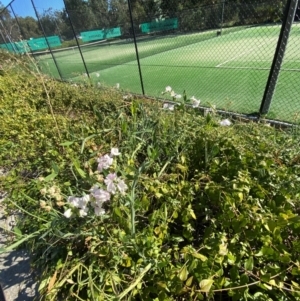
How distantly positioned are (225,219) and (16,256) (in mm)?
1234

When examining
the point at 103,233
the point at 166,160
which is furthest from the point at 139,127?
the point at 103,233

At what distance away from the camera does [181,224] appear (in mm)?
1167

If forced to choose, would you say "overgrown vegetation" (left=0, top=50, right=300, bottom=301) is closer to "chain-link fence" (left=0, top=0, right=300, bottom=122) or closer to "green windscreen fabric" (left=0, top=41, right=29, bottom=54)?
"chain-link fence" (left=0, top=0, right=300, bottom=122)

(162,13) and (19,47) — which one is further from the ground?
(162,13)

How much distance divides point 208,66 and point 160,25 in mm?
2316

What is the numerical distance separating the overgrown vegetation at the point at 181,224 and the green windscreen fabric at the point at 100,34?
642 cm

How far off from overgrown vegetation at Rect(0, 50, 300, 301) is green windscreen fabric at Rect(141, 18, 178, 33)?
454 cm

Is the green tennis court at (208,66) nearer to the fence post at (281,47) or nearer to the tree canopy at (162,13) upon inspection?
the fence post at (281,47)

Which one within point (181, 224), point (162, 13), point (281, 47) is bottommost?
point (181, 224)

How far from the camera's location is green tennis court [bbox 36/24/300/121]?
4527 millimetres

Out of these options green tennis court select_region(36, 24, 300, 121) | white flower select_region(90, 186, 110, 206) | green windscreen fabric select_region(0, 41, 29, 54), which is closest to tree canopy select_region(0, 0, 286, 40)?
green tennis court select_region(36, 24, 300, 121)

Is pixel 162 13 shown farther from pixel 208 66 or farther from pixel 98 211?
pixel 98 211

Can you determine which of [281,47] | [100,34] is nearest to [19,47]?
[100,34]

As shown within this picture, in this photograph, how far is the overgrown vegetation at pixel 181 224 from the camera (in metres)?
0.82
